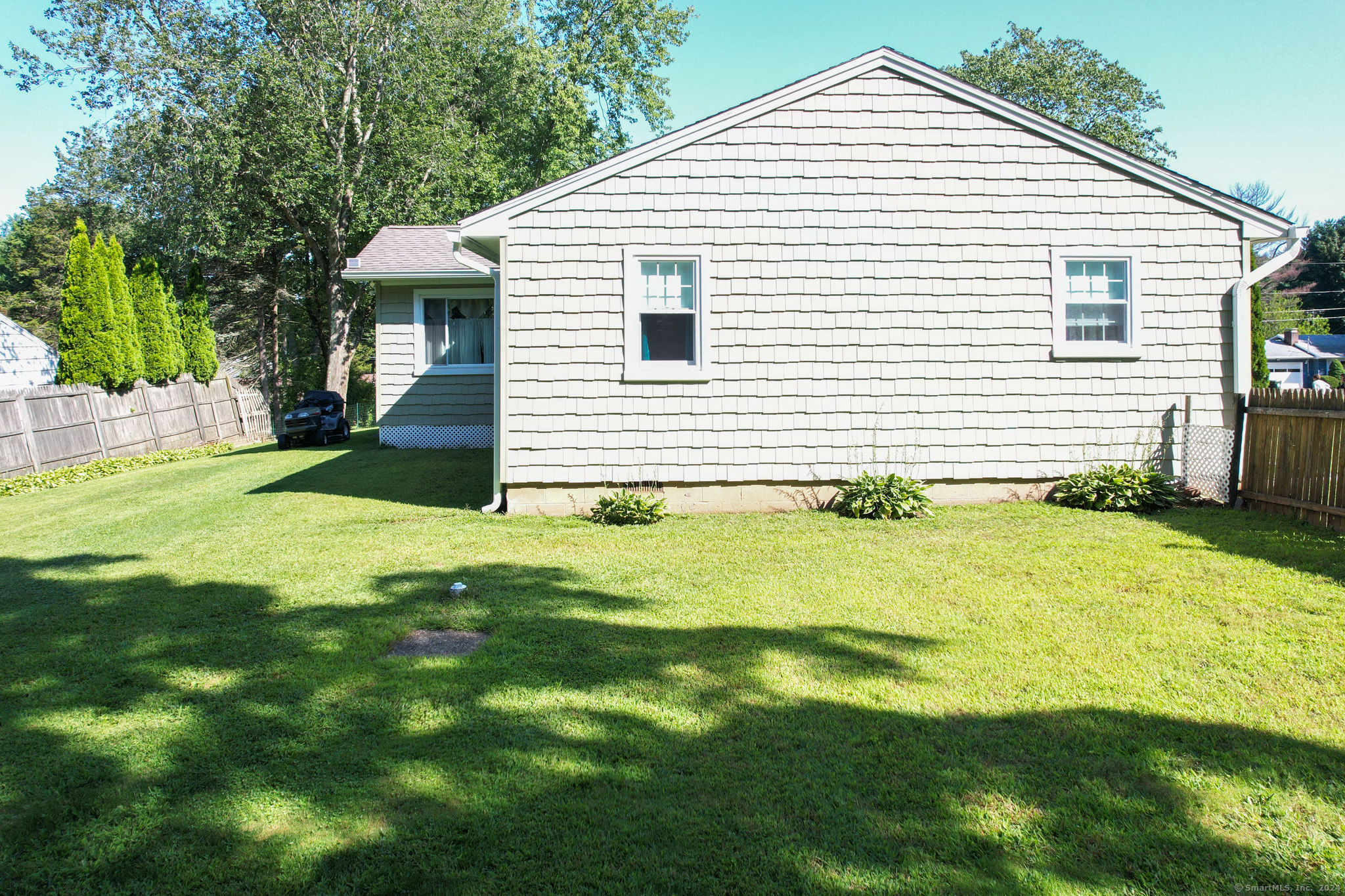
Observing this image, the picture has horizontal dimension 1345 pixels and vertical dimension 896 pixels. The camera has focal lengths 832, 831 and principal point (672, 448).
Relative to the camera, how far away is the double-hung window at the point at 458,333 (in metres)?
15.2

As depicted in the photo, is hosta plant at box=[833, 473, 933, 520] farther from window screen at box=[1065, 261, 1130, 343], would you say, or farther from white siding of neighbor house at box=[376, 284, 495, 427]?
white siding of neighbor house at box=[376, 284, 495, 427]

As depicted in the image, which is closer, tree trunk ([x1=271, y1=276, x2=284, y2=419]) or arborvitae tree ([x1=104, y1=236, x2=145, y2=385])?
arborvitae tree ([x1=104, y1=236, x2=145, y2=385])

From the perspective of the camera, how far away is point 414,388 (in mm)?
15258

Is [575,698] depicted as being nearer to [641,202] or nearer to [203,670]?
[203,670]

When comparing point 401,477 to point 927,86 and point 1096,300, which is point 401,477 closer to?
point 927,86

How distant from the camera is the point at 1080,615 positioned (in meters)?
5.34

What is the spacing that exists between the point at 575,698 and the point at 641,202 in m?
6.00

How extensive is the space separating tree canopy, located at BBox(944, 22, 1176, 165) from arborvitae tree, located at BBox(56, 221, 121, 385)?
3388cm

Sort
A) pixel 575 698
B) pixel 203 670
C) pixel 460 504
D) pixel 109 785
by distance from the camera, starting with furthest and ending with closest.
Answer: pixel 460 504 < pixel 203 670 < pixel 575 698 < pixel 109 785

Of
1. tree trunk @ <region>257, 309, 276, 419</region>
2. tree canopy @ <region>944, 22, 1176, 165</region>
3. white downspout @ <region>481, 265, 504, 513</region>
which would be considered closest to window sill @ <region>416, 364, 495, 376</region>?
white downspout @ <region>481, 265, 504, 513</region>

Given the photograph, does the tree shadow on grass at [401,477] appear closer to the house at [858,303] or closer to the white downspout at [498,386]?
the white downspout at [498,386]

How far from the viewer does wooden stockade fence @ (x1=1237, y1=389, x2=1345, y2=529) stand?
7488 mm

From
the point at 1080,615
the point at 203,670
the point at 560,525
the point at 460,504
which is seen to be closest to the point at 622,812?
the point at 203,670

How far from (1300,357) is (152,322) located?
156ft
